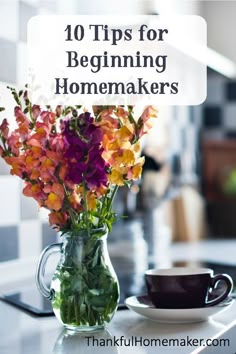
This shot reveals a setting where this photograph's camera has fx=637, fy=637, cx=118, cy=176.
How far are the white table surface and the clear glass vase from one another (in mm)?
21

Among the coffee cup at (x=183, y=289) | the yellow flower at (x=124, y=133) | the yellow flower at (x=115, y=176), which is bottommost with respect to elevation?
the coffee cup at (x=183, y=289)

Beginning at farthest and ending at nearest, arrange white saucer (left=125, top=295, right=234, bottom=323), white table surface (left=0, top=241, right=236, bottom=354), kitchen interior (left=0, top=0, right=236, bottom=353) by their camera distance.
→ kitchen interior (left=0, top=0, right=236, bottom=353)
white saucer (left=125, top=295, right=234, bottom=323)
white table surface (left=0, top=241, right=236, bottom=354)

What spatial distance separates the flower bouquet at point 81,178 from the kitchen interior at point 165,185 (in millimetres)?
68

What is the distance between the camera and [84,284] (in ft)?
2.55

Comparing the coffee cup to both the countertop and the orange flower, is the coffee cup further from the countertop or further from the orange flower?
the orange flower

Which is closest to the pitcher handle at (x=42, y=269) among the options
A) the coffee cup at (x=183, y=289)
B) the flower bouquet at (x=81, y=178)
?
the flower bouquet at (x=81, y=178)

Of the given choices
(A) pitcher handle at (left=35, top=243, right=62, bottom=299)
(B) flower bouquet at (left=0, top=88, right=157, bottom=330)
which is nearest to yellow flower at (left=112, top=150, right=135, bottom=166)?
(B) flower bouquet at (left=0, top=88, right=157, bottom=330)

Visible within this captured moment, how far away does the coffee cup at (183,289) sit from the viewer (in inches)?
32.9

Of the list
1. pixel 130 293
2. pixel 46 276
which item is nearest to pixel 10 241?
pixel 46 276

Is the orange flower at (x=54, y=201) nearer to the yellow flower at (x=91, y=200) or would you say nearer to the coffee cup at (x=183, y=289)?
the yellow flower at (x=91, y=200)

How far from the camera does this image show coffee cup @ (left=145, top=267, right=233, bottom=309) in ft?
2.74

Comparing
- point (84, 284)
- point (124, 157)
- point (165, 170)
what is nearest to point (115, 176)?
point (124, 157)

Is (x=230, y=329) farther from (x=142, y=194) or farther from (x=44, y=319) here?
(x=142, y=194)

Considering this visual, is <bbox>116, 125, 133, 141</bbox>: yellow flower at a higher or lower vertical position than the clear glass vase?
higher
